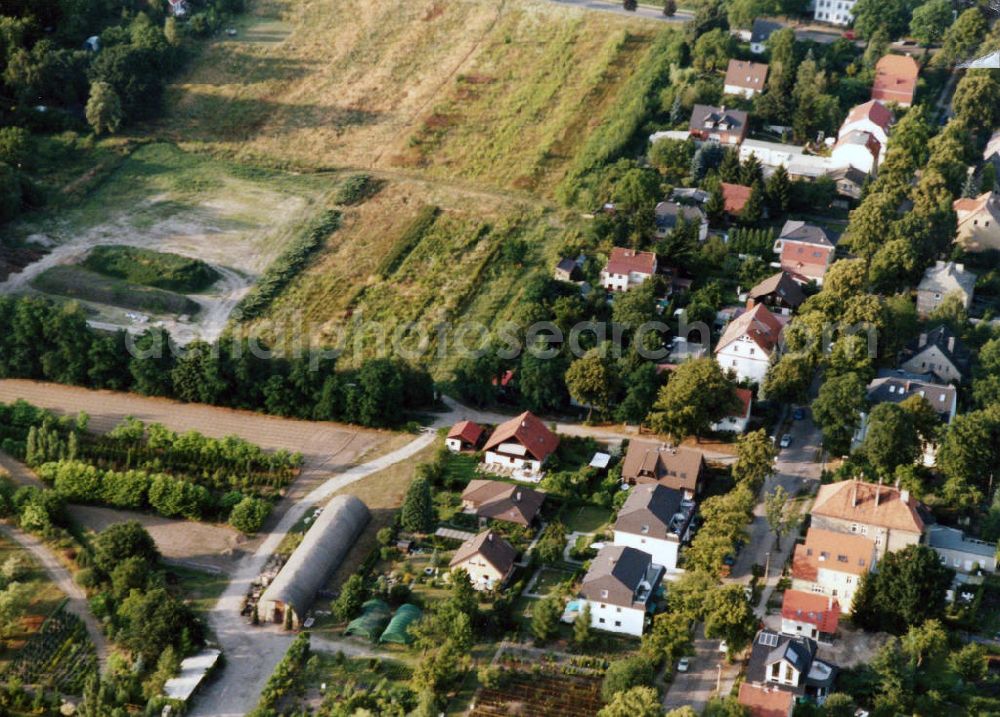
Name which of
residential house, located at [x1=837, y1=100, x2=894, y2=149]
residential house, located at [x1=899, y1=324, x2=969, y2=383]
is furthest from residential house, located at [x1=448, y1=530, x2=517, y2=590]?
residential house, located at [x1=837, y1=100, x2=894, y2=149]

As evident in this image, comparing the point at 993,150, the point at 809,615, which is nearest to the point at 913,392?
the point at 809,615

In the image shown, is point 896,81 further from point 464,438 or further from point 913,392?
point 464,438

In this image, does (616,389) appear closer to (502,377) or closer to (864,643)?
(502,377)

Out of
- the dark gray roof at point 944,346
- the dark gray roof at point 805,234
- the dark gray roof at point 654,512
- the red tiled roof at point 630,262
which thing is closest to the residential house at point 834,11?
the dark gray roof at point 805,234

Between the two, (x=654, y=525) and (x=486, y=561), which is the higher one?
(x=654, y=525)

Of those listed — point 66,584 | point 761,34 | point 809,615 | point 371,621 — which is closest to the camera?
point 809,615

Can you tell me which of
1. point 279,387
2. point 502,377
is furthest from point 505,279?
point 279,387

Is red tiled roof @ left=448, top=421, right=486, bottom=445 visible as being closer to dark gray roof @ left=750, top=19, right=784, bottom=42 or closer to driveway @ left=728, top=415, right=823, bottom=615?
driveway @ left=728, top=415, right=823, bottom=615
